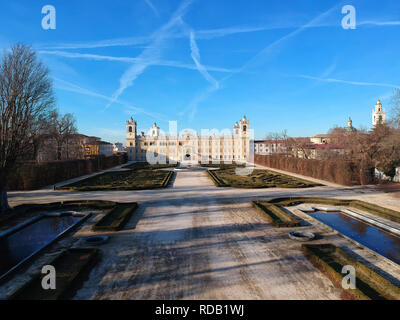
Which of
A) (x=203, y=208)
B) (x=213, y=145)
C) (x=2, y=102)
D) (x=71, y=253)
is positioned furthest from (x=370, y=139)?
(x=213, y=145)

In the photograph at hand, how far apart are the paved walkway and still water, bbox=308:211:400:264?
26.5 inches

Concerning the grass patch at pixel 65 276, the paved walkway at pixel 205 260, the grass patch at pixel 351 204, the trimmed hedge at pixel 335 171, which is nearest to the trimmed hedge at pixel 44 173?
the grass patch at pixel 65 276

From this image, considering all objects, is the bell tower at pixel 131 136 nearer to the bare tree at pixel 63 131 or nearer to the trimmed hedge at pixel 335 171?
the bare tree at pixel 63 131

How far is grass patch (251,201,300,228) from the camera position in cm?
988

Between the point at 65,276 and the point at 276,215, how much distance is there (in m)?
8.45

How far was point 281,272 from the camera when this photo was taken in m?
6.16

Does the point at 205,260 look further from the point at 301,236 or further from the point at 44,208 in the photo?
the point at 44,208

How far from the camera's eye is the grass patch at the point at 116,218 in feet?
31.1

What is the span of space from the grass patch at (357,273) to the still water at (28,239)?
809cm

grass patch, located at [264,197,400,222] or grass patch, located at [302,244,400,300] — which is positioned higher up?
grass patch, located at [264,197,400,222]

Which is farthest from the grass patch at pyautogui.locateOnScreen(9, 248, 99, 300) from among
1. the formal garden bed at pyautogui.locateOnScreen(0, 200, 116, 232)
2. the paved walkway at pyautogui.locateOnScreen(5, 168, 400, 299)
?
the formal garden bed at pyautogui.locateOnScreen(0, 200, 116, 232)

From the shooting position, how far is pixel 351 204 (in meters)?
13.5

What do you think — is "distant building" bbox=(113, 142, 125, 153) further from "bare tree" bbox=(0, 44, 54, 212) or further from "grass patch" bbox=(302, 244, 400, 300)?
"grass patch" bbox=(302, 244, 400, 300)
